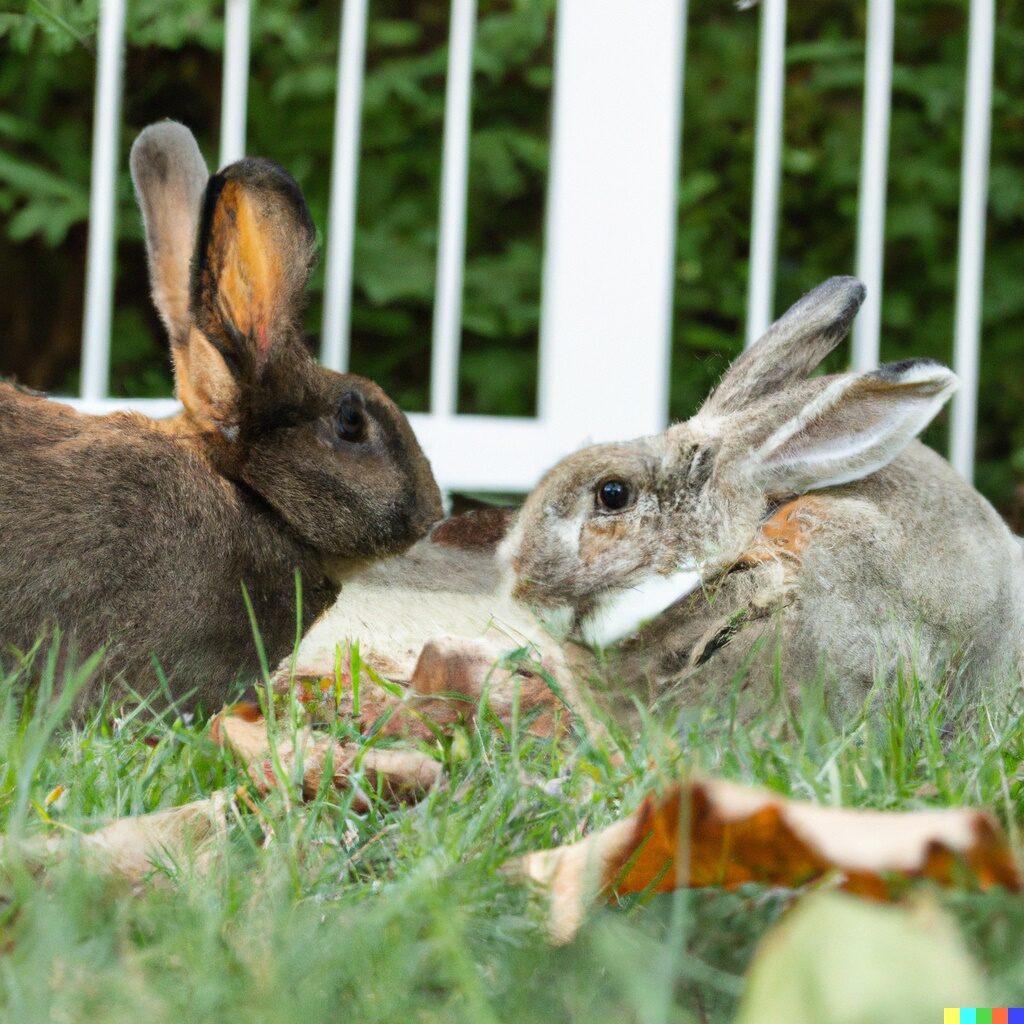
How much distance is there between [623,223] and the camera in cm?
400

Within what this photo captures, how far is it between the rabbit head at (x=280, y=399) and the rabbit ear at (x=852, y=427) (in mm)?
949

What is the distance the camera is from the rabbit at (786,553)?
82.2 inches

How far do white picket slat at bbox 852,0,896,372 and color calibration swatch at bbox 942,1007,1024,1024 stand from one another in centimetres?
302

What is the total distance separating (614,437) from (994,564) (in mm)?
1778

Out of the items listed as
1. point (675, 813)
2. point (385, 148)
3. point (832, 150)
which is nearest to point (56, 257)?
point (385, 148)

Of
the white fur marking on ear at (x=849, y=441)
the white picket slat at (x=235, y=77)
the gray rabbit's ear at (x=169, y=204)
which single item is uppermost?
the white picket slat at (x=235, y=77)

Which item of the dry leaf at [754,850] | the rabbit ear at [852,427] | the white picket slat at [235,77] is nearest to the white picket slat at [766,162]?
the white picket slat at [235,77]

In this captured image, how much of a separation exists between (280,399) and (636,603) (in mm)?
1007

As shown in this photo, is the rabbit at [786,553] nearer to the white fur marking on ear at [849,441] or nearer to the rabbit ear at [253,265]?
the white fur marking on ear at [849,441]

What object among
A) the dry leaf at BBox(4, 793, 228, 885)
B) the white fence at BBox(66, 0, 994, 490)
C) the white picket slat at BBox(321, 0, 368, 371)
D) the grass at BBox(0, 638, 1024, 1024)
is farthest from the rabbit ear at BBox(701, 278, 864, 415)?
the white picket slat at BBox(321, 0, 368, 371)

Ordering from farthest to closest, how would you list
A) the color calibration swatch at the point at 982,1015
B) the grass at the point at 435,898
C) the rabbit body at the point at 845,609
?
the rabbit body at the point at 845,609
the grass at the point at 435,898
the color calibration swatch at the point at 982,1015

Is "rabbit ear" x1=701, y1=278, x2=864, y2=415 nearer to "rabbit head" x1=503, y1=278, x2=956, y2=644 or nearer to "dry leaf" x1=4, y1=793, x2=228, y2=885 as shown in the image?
"rabbit head" x1=503, y1=278, x2=956, y2=644

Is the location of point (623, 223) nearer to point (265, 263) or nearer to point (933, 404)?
point (265, 263)

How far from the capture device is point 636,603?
2.19m
